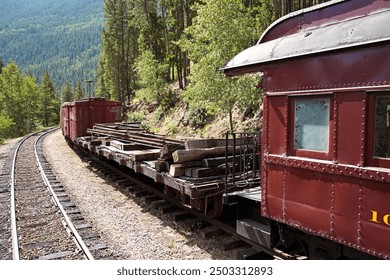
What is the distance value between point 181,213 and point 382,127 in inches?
217

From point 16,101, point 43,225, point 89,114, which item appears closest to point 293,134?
point 43,225

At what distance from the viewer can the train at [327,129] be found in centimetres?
388

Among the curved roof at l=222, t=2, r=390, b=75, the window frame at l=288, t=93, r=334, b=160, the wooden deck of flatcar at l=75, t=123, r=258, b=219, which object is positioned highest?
the curved roof at l=222, t=2, r=390, b=75

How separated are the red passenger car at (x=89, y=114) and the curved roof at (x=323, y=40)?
1655 cm

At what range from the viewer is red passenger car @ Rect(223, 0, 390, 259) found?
3.88 meters

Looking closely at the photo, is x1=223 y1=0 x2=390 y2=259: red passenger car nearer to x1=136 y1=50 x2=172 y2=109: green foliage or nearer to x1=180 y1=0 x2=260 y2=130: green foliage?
x1=180 y1=0 x2=260 y2=130: green foliage

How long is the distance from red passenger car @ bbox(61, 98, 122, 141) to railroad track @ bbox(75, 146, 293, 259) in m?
7.08

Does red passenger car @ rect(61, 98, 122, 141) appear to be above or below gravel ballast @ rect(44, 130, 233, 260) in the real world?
above

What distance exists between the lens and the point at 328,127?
439 cm

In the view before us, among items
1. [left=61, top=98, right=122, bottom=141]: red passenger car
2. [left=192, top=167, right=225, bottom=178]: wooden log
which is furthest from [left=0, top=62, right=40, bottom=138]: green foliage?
[left=192, top=167, right=225, bottom=178]: wooden log
